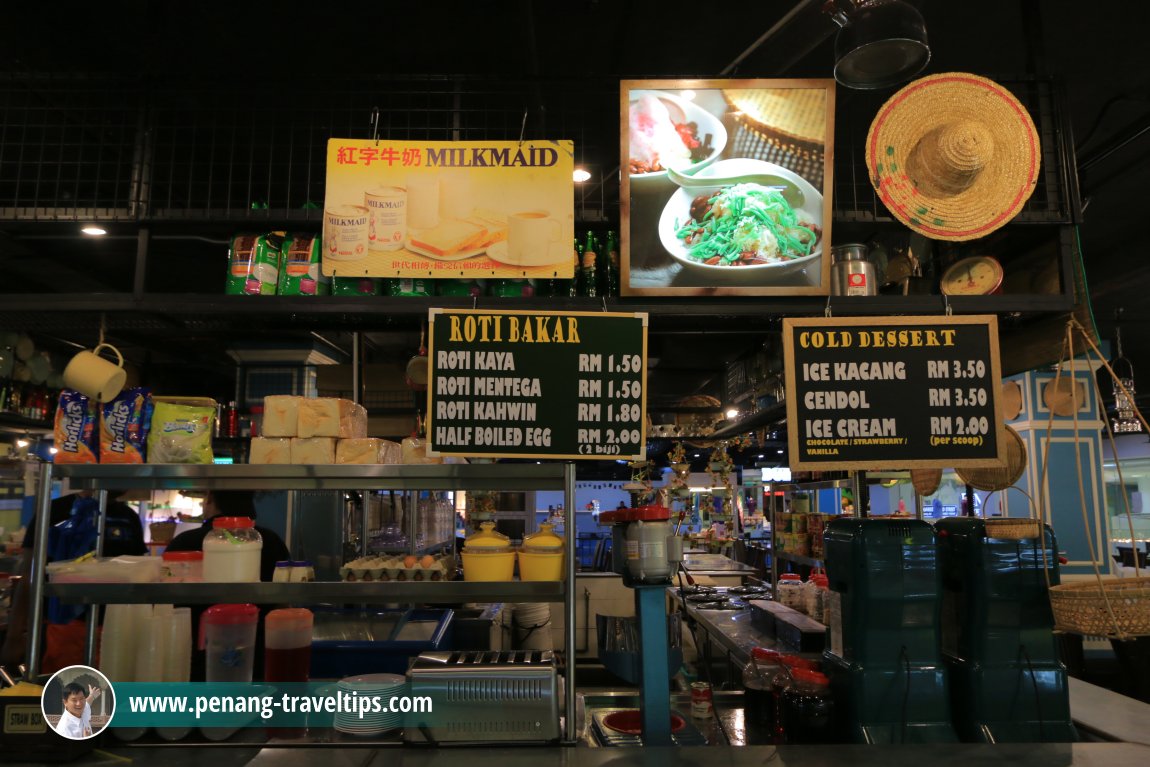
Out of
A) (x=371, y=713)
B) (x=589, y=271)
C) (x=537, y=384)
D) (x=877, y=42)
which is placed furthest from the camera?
(x=589, y=271)

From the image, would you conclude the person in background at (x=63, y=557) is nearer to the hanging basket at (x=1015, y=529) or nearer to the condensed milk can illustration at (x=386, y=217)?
the condensed milk can illustration at (x=386, y=217)

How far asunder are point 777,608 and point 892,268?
2414 millimetres

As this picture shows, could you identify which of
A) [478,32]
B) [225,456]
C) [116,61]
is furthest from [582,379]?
[225,456]

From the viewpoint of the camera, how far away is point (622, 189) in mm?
3086

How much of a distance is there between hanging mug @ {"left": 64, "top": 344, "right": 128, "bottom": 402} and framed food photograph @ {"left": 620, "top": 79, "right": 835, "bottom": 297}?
2.00 metres

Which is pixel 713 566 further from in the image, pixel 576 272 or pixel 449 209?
pixel 449 209

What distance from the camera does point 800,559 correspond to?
599 centimetres

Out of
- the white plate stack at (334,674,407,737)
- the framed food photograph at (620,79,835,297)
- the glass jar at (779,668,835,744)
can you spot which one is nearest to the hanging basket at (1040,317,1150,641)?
the glass jar at (779,668,835,744)

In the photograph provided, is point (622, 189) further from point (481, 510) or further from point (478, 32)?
point (481, 510)

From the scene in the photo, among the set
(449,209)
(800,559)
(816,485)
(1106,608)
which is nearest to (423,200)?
(449,209)

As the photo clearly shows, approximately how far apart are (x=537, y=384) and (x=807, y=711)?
1.60 meters

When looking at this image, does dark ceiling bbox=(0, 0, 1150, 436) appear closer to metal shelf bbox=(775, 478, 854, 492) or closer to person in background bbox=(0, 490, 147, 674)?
metal shelf bbox=(775, 478, 854, 492)

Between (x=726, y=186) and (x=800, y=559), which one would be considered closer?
(x=726, y=186)

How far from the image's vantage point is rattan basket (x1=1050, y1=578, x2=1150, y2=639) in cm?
227
